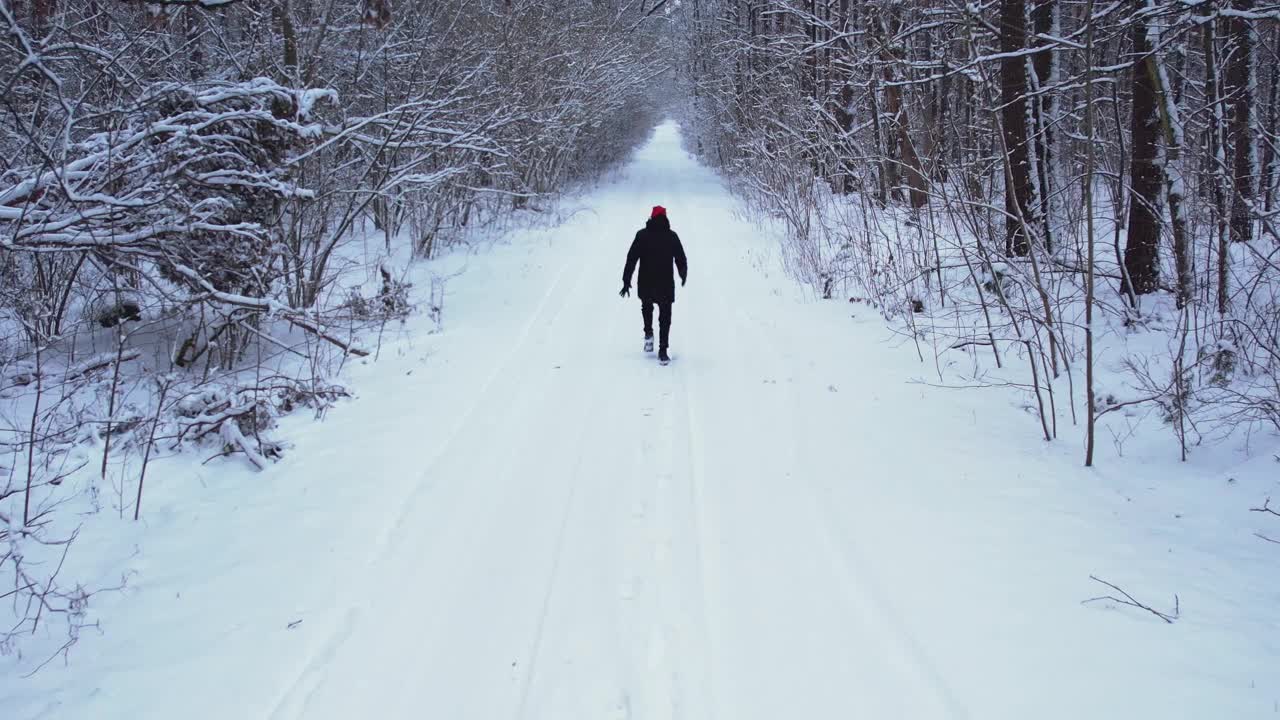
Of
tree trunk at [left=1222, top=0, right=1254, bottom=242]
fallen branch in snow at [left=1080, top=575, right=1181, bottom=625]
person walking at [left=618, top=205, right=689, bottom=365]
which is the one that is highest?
Result: tree trunk at [left=1222, top=0, right=1254, bottom=242]

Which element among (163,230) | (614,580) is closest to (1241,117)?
(614,580)

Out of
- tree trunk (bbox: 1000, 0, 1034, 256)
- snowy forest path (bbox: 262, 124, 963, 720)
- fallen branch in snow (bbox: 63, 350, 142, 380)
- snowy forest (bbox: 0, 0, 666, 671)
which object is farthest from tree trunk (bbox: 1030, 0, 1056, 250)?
fallen branch in snow (bbox: 63, 350, 142, 380)

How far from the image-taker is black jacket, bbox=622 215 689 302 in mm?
8398

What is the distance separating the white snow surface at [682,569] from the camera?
121 inches

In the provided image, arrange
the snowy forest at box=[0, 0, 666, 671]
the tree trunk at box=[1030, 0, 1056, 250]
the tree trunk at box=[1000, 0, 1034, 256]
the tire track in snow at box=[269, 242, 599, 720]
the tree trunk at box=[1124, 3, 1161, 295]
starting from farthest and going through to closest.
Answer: the tree trunk at box=[1000, 0, 1034, 256] → the tree trunk at box=[1030, 0, 1056, 250] → the tree trunk at box=[1124, 3, 1161, 295] → the snowy forest at box=[0, 0, 666, 671] → the tire track in snow at box=[269, 242, 599, 720]

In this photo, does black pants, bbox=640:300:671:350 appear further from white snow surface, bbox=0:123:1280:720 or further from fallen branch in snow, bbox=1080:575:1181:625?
fallen branch in snow, bbox=1080:575:1181:625

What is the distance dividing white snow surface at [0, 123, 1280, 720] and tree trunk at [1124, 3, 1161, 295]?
9.68ft

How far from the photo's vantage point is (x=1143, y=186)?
779cm

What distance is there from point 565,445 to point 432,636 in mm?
2321

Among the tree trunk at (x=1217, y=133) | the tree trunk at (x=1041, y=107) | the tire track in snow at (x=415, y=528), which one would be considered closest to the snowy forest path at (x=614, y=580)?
the tire track in snow at (x=415, y=528)

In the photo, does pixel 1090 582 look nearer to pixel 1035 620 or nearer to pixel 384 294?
pixel 1035 620

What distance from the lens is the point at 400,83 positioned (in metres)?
12.1

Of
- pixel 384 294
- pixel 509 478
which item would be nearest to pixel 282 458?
pixel 509 478

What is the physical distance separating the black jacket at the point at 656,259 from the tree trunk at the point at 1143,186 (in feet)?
15.4
